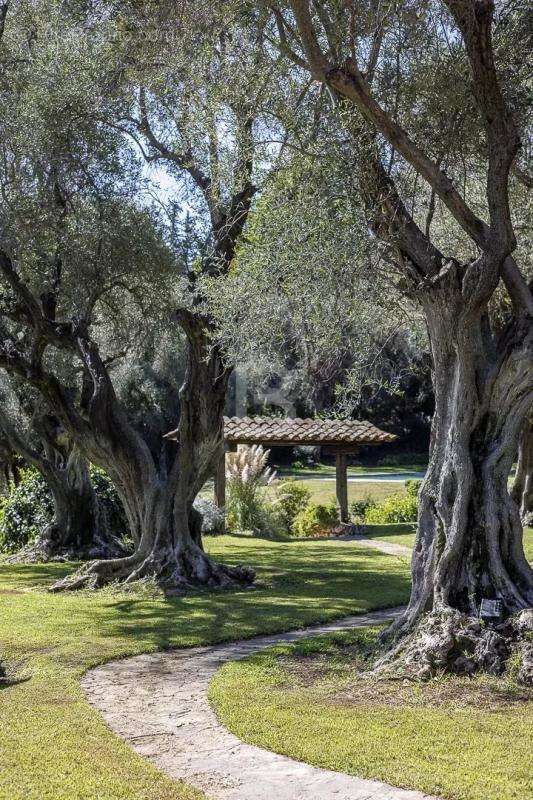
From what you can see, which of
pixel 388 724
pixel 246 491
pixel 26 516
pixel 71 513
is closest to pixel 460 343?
pixel 388 724

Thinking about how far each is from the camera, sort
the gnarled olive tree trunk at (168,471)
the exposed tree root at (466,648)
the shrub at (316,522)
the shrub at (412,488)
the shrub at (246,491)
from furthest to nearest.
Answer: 1. the shrub at (412,488)
2. the shrub at (316,522)
3. the shrub at (246,491)
4. the gnarled olive tree trunk at (168,471)
5. the exposed tree root at (466,648)

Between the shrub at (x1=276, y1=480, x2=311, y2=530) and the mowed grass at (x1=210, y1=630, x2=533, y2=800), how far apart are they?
15.8m

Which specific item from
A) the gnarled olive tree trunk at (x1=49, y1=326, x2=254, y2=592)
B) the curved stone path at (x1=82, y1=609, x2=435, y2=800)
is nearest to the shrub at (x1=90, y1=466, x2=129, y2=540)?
the gnarled olive tree trunk at (x1=49, y1=326, x2=254, y2=592)

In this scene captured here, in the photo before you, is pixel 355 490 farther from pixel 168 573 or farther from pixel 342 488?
pixel 168 573

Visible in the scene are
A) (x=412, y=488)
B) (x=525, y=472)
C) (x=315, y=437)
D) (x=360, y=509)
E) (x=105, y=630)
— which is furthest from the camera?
(x=360, y=509)

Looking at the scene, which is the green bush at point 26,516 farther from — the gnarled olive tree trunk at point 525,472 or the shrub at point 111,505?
the gnarled olive tree trunk at point 525,472

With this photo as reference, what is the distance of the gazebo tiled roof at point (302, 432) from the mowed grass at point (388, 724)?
1574 cm

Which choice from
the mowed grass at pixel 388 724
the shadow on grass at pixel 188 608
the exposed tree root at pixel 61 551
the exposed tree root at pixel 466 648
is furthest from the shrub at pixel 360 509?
the exposed tree root at pixel 466 648

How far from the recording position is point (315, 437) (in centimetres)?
2477

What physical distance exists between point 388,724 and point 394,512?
65.2ft

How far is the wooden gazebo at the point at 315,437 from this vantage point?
2473 centimetres

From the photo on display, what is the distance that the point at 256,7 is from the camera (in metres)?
9.81

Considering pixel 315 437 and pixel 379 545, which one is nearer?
pixel 379 545

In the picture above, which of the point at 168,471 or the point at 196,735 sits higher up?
the point at 168,471
